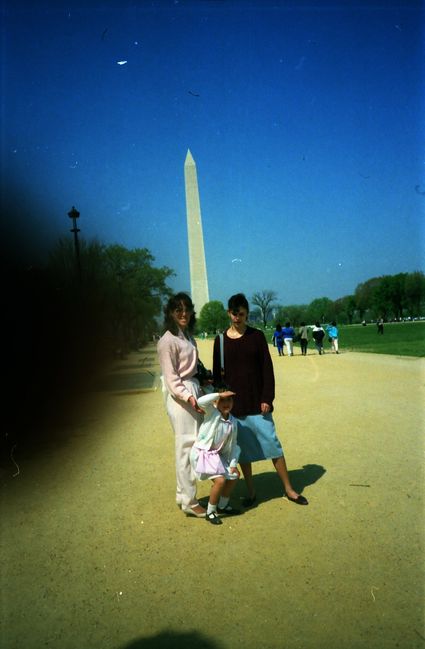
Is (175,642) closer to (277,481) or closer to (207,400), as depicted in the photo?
(207,400)

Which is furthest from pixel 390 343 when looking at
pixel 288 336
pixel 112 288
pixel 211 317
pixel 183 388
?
pixel 183 388

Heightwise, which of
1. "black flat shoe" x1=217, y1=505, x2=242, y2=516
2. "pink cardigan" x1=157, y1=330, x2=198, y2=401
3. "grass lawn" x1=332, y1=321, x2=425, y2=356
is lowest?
"black flat shoe" x1=217, y1=505, x2=242, y2=516

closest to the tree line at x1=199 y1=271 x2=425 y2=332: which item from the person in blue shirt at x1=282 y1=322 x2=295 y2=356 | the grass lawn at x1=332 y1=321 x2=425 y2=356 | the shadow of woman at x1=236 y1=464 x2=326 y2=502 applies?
the grass lawn at x1=332 y1=321 x2=425 y2=356

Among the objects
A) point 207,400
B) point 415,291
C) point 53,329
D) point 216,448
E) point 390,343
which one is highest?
point 415,291

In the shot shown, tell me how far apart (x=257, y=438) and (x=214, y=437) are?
476 mm

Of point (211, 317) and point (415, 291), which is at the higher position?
point (415, 291)

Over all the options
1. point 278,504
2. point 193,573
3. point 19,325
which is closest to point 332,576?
point 193,573

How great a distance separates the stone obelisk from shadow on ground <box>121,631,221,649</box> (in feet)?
135

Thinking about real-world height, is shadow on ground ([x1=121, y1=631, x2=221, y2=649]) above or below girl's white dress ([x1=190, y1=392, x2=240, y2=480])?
below

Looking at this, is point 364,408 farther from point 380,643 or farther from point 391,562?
point 380,643

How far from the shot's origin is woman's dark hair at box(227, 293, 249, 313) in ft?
14.3

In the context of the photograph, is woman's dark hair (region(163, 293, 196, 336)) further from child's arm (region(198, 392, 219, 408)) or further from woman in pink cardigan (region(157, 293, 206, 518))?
child's arm (region(198, 392, 219, 408))

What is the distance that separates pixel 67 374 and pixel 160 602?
9.77 m

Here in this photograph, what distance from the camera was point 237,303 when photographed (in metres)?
4.38
